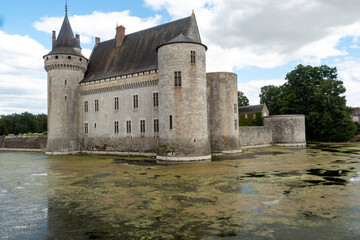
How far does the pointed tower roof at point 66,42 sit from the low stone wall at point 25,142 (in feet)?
41.0

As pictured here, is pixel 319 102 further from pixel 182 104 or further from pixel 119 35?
pixel 119 35

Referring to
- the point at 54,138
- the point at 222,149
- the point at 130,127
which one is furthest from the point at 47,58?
the point at 222,149

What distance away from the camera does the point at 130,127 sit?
2791cm

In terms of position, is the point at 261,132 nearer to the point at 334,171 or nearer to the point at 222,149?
the point at 222,149

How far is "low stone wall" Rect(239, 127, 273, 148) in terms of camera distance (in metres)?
33.4

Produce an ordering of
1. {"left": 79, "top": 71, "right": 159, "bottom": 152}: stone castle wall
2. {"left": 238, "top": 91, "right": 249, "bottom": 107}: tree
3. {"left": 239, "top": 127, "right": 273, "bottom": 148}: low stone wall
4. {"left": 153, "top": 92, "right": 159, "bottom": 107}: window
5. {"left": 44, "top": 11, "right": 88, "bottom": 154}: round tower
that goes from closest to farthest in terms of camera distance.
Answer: {"left": 153, "top": 92, "right": 159, "bottom": 107}: window < {"left": 79, "top": 71, "right": 159, "bottom": 152}: stone castle wall < {"left": 44, "top": 11, "right": 88, "bottom": 154}: round tower < {"left": 239, "top": 127, "right": 273, "bottom": 148}: low stone wall < {"left": 238, "top": 91, "right": 249, "bottom": 107}: tree

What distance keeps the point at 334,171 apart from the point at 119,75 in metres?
21.7

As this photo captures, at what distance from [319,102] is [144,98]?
28.9 meters

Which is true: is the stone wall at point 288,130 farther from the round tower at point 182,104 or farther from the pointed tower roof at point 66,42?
the pointed tower roof at point 66,42

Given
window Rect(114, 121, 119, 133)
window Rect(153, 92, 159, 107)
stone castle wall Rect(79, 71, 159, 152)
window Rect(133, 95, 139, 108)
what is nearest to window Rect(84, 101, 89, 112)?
stone castle wall Rect(79, 71, 159, 152)

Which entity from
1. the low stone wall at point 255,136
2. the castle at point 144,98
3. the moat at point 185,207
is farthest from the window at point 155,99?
the moat at point 185,207

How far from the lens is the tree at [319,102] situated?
4034 cm

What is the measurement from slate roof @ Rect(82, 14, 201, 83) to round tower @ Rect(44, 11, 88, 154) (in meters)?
1.94

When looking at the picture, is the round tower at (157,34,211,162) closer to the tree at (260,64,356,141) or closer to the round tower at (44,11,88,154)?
the round tower at (44,11,88,154)
